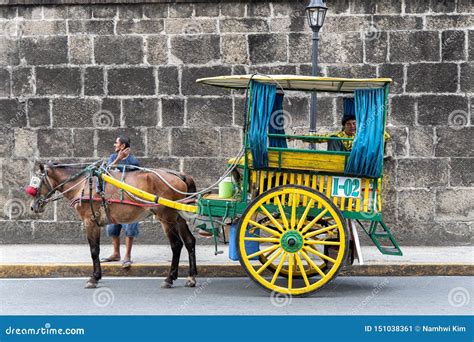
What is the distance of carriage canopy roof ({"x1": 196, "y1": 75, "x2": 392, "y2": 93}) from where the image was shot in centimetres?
905

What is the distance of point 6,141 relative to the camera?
43.2ft

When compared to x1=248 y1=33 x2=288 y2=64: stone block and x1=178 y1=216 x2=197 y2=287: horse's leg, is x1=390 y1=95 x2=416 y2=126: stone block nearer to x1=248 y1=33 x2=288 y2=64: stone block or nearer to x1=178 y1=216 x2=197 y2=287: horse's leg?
x1=248 y1=33 x2=288 y2=64: stone block

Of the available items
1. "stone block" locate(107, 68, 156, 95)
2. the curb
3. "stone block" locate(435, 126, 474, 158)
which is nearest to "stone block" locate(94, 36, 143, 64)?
"stone block" locate(107, 68, 156, 95)

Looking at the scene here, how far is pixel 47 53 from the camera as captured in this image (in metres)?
13.1

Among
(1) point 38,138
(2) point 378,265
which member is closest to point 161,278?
(2) point 378,265

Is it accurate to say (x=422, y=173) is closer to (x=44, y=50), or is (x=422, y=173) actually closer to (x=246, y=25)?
(x=246, y=25)

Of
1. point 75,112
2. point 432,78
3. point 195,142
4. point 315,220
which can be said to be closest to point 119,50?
point 75,112

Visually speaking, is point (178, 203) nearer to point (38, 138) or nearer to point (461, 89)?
point (38, 138)

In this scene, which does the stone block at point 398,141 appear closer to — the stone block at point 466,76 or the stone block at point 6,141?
A: the stone block at point 466,76

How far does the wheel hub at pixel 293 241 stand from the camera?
360 inches

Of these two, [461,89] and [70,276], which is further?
[461,89]

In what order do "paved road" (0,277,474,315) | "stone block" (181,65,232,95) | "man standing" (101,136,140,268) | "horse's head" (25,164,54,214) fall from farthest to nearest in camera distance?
"stone block" (181,65,232,95) → "man standing" (101,136,140,268) → "horse's head" (25,164,54,214) → "paved road" (0,277,474,315)

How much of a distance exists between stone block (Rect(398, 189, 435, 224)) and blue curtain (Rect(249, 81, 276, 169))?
419cm

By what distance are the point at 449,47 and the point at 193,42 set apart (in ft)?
12.2
